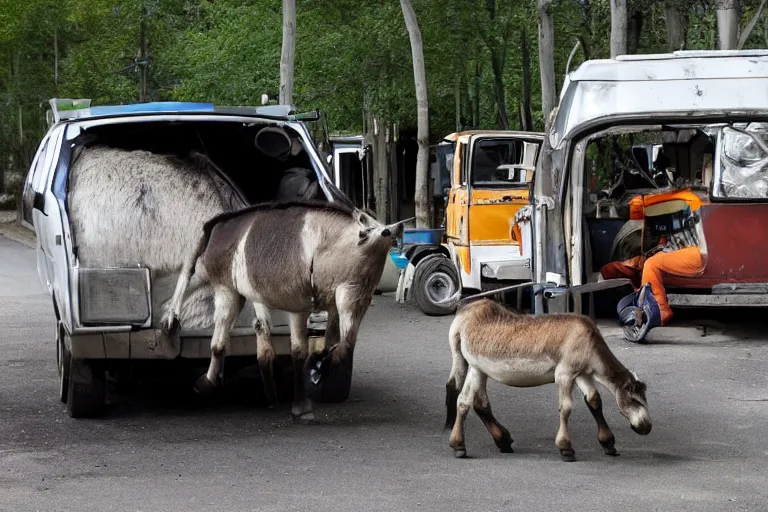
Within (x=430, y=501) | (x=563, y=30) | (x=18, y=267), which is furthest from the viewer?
(x=563, y=30)

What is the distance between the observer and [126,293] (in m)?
9.25

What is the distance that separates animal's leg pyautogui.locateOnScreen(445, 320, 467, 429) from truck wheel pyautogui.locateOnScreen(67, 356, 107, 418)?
8.38ft

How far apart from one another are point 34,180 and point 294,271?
11.4 ft

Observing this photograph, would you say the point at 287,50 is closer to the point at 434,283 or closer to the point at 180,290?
the point at 434,283

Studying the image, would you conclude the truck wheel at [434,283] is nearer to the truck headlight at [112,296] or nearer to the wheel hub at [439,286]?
the wheel hub at [439,286]

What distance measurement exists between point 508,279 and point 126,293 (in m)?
7.70

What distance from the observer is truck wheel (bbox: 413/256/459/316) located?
17359 millimetres

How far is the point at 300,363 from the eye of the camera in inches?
361

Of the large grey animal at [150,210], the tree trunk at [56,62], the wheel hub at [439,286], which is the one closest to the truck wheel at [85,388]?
the large grey animal at [150,210]

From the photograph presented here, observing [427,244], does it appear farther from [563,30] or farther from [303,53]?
[303,53]

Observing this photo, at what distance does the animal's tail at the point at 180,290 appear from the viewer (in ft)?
30.4

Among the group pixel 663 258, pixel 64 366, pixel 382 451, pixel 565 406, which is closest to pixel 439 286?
pixel 663 258

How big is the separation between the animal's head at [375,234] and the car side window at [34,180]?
3096 millimetres

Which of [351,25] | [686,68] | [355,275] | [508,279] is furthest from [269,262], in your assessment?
Result: [351,25]
